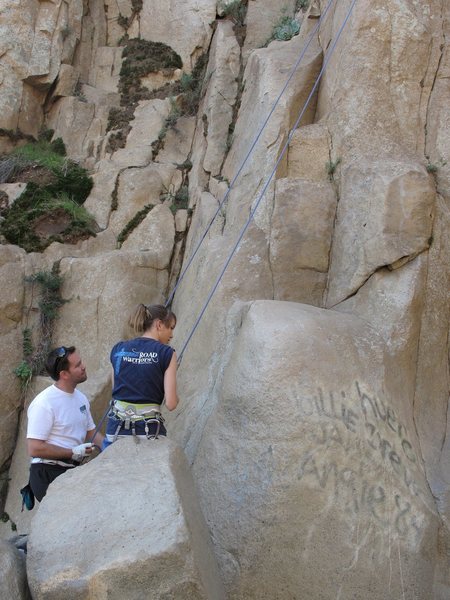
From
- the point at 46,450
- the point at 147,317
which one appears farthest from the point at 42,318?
the point at 147,317

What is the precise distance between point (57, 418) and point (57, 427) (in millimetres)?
76

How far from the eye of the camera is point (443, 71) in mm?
8023

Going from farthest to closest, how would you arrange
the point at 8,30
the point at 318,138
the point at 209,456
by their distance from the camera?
the point at 8,30 < the point at 318,138 < the point at 209,456

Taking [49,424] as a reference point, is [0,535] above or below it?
below

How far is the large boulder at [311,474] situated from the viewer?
5.39 meters

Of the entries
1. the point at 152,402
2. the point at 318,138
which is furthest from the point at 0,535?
the point at 318,138

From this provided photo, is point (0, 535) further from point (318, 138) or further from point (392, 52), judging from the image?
point (392, 52)

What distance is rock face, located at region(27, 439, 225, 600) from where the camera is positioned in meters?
4.21

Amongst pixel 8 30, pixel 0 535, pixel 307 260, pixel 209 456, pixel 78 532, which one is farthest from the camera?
pixel 8 30

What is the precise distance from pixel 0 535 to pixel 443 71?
790 cm

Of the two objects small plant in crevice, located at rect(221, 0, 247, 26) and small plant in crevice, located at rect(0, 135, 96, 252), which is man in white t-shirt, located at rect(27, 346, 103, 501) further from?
small plant in crevice, located at rect(221, 0, 247, 26)

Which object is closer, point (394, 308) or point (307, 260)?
point (394, 308)

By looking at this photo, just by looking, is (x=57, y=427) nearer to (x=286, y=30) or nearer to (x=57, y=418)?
(x=57, y=418)

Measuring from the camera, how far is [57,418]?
549cm
